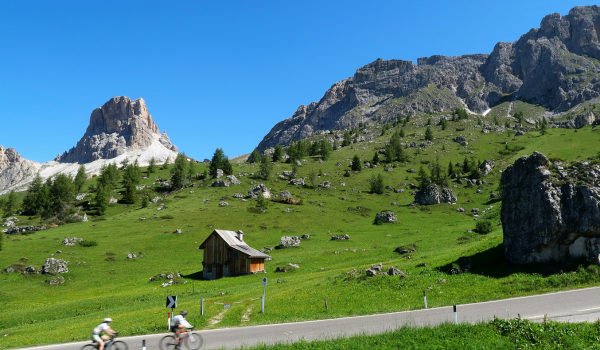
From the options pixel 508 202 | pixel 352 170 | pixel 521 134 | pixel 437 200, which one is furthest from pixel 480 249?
pixel 521 134

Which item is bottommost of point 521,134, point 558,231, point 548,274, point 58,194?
point 548,274

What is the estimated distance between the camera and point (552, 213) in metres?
26.9

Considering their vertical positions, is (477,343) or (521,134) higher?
(521,134)

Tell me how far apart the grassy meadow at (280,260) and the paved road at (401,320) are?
73.9 inches

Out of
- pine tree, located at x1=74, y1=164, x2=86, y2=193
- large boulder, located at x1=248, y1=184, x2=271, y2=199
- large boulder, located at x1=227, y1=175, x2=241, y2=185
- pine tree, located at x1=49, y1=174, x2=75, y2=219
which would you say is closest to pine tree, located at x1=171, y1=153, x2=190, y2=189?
large boulder, located at x1=227, y1=175, x2=241, y2=185

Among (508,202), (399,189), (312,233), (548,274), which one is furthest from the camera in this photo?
(399,189)

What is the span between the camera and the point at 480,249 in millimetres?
35219

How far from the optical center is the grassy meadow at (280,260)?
25422mm

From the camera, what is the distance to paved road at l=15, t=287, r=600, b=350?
17094mm

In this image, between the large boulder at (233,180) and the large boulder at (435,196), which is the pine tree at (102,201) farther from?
the large boulder at (435,196)

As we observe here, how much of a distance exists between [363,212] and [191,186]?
7897cm

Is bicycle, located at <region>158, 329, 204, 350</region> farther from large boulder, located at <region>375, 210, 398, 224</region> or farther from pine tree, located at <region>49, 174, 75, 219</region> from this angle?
pine tree, located at <region>49, 174, 75, 219</region>

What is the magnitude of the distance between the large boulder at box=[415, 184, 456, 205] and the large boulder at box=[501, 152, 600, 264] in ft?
273

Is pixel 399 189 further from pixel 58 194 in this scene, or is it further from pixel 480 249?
pixel 58 194
